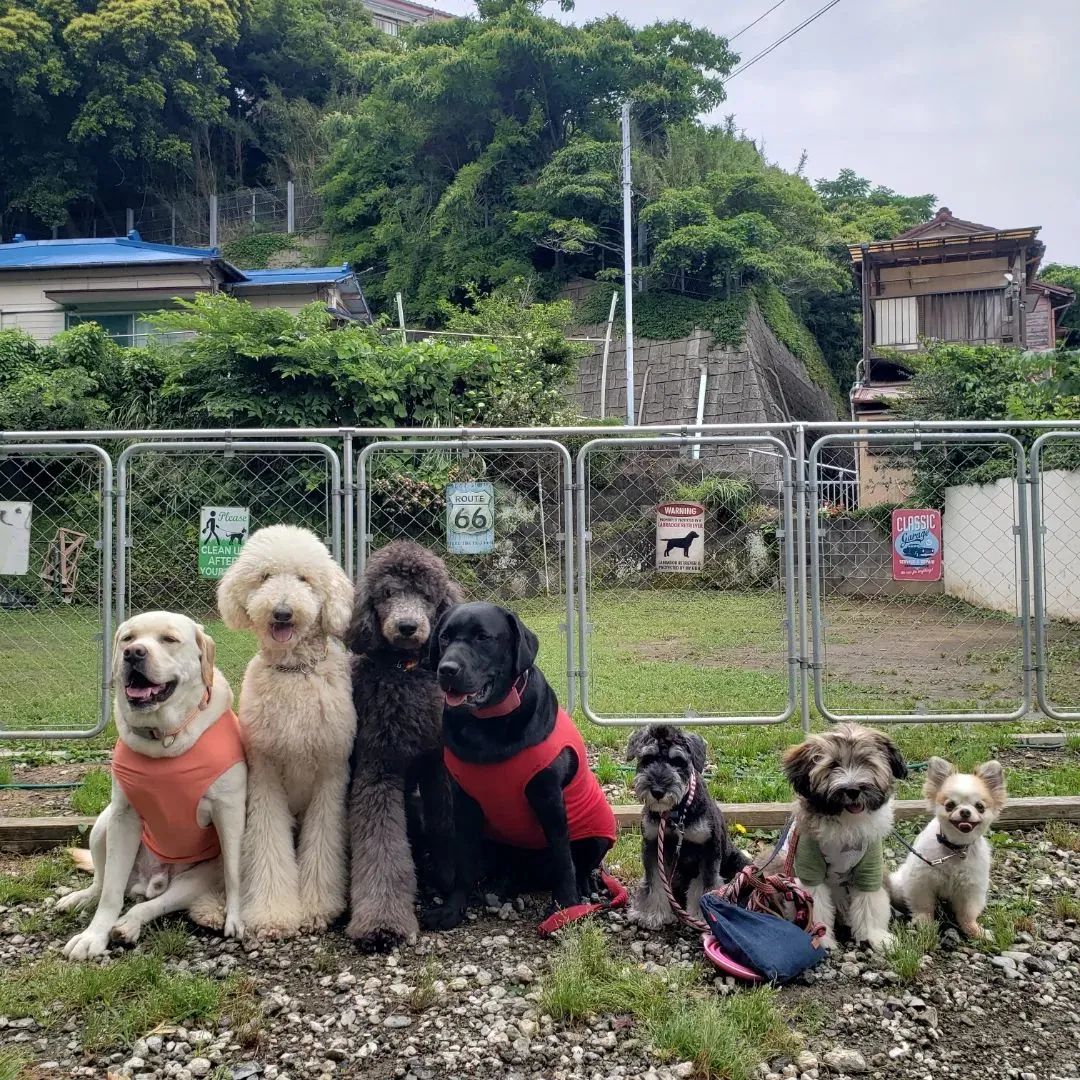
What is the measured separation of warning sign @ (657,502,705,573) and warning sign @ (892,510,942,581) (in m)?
1.16

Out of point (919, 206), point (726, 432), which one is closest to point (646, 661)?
point (726, 432)

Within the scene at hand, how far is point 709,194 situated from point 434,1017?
975 inches

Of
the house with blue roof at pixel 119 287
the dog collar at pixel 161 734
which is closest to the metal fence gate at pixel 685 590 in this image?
the dog collar at pixel 161 734

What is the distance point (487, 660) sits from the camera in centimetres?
293

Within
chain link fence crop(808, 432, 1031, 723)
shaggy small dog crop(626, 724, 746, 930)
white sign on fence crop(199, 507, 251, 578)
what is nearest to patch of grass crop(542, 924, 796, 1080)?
A: shaggy small dog crop(626, 724, 746, 930)

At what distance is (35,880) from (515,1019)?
2.14 metres

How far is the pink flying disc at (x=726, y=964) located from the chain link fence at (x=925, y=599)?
2433mm

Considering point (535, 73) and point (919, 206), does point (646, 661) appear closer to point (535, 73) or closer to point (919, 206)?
point (535, 73)

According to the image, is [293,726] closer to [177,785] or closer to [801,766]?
[177,785]

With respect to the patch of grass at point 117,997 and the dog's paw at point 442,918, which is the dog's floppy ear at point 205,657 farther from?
the dog's paw at point 442,918

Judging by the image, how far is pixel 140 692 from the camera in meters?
2.82

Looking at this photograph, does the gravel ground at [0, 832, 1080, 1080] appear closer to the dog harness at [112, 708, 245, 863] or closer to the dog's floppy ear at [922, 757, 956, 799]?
the dog harness at [112, 708, 245, 863]

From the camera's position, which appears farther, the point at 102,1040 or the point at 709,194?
the point at 709,194

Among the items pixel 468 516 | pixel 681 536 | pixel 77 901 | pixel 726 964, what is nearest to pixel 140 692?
pixel 77 901
